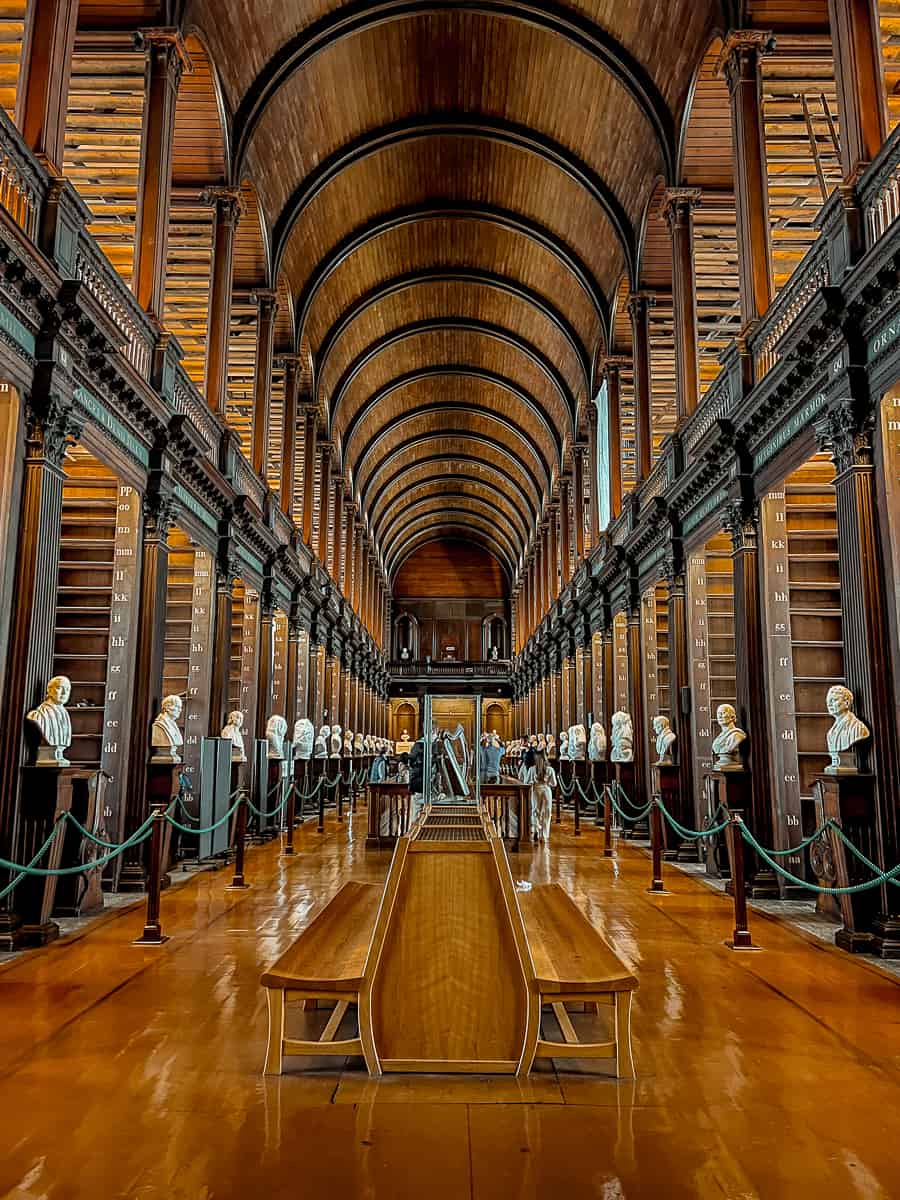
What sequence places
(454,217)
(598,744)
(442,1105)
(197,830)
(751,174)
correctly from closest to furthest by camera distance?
(442,1105) → (197,830) → (751,174) → (598,744) → (454,217)

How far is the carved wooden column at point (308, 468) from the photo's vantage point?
19.2 m

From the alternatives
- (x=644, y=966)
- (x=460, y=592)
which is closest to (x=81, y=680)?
(x=644, y=966)

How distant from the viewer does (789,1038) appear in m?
3.93

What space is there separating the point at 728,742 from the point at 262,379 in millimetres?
9718

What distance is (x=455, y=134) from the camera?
1609cm

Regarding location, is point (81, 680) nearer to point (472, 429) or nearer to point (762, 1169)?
point (762, 1169)

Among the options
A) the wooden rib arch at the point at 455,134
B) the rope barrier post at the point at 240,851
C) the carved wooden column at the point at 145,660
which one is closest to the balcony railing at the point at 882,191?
the carved wooden column at the point at 145,660

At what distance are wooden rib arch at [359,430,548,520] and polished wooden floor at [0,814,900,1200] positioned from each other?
26.7m

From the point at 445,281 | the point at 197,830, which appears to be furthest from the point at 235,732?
the point at 445,281

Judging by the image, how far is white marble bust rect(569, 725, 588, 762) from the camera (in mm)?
17328

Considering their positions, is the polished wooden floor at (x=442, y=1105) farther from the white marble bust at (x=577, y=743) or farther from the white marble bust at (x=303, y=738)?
the white marble bust at (x=577, y=743)

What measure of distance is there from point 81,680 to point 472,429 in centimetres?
2378

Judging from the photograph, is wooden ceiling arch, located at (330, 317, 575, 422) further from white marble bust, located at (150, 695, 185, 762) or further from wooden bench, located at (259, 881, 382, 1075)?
wooden bench, located at (259, 881, 382, 1075)

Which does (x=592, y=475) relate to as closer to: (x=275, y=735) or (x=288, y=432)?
(x=288, y=432)
